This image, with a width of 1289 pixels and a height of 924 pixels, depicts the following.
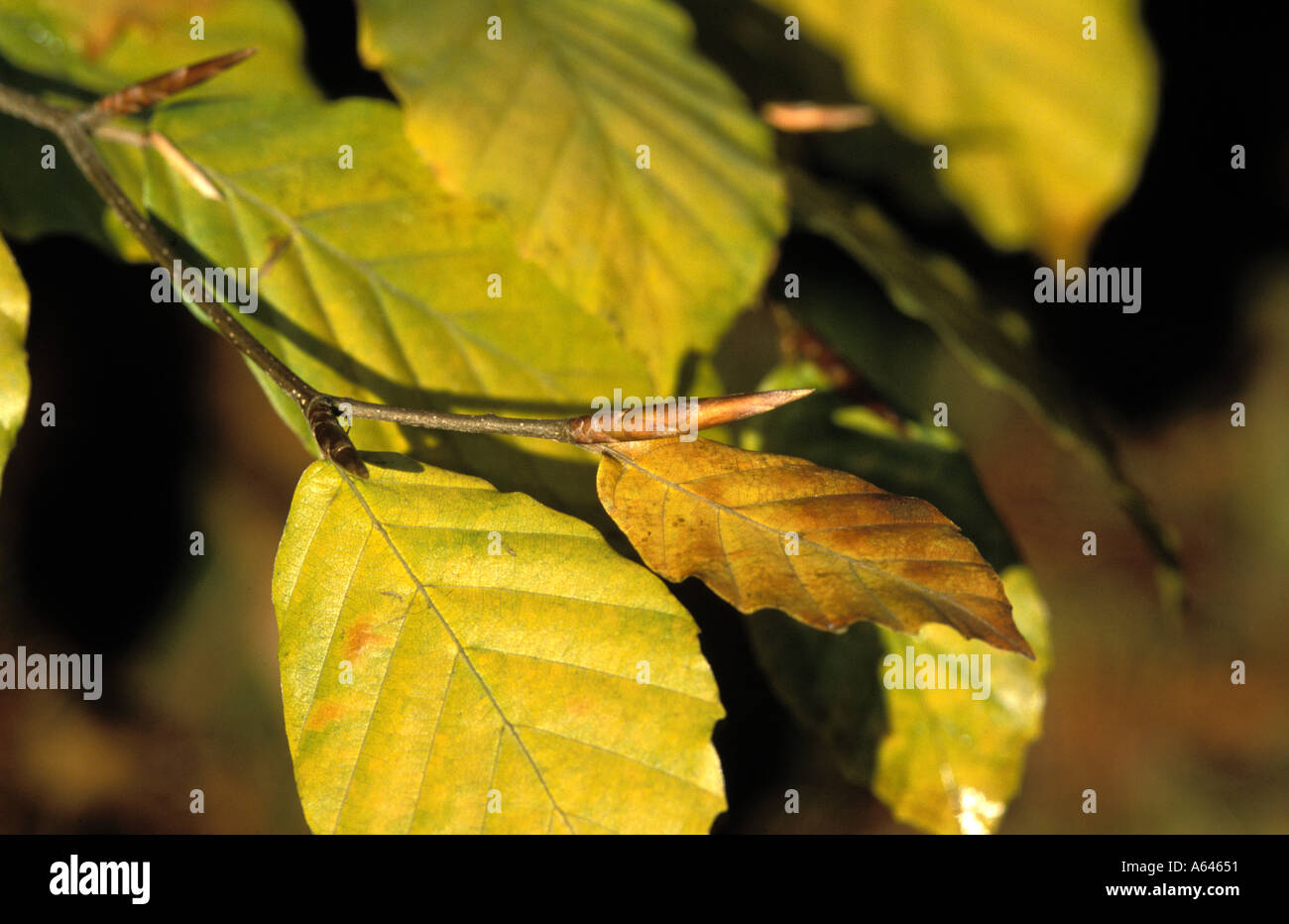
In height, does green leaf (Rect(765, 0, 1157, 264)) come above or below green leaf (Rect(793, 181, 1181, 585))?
above

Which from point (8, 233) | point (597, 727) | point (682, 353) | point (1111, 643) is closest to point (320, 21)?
point (8, 233)

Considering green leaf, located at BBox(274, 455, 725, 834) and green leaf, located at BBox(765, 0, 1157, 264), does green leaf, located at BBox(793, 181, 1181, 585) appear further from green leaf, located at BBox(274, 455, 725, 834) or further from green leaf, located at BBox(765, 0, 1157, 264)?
green leaf, located at BBox(274, 455, 725, 834)

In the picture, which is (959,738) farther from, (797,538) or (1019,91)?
(1019,91)

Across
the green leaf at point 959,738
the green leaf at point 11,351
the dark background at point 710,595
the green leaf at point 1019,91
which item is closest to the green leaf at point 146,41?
the dark background at point 710,595

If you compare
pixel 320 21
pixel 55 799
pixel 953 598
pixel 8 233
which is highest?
pixel 320 21

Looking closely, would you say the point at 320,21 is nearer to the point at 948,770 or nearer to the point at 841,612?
the point at 841,612

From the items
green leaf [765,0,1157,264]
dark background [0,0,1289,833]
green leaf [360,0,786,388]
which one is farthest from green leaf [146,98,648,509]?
green leaf [765,0,1157,264]
